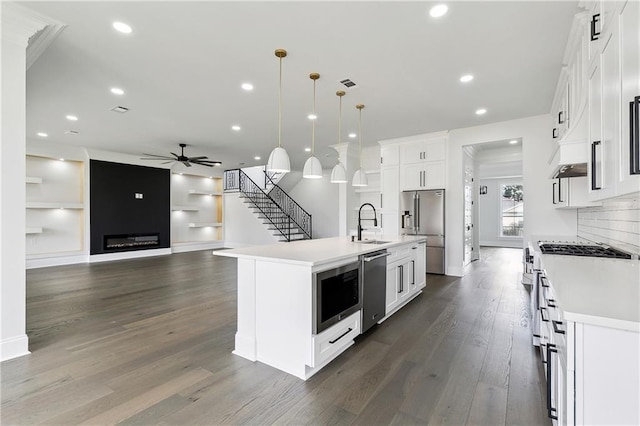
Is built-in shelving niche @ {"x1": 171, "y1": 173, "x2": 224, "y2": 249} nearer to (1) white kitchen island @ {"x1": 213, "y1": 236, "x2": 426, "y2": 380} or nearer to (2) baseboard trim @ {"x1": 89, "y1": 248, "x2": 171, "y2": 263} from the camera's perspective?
(2) baseboard trim @ {"x1": 89, "y1": 248, "x2": 171, "y2": 263}

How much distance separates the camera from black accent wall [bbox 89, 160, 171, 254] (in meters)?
7.73

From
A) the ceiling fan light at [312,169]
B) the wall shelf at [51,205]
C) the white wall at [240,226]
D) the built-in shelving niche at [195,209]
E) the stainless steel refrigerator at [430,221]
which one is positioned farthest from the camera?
the white wall at [240,226]

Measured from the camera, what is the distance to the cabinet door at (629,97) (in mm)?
1196

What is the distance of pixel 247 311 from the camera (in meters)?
2.56

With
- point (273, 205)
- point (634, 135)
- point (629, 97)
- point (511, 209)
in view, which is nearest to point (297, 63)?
point (629, 97)

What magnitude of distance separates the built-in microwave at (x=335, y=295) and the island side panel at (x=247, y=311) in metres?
0.61

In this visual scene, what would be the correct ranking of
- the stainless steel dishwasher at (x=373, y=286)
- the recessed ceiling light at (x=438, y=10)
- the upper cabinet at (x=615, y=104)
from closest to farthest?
the upper cabinet at (x=615, y=104) < the recessed ceiling light at (x=438, y=10) < the stainless steel dishwasher at (x=373, y=286)

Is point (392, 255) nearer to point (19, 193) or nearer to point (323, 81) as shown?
point (323, 81)

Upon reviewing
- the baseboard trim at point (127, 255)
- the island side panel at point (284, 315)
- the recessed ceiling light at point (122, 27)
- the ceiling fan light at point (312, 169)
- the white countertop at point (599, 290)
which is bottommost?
the baseboard trim at point (127, 255)

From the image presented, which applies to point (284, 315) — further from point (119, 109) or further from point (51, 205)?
point (51, 205)

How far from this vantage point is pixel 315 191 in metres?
11.3

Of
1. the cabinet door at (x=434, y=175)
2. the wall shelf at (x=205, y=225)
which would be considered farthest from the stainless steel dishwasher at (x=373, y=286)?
the wall shelf at (x=205, y=225)

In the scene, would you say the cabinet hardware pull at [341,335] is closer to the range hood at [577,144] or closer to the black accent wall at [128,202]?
the range hood at [577,144]

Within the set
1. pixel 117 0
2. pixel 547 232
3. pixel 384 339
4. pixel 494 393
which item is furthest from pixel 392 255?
pixel 117 0
